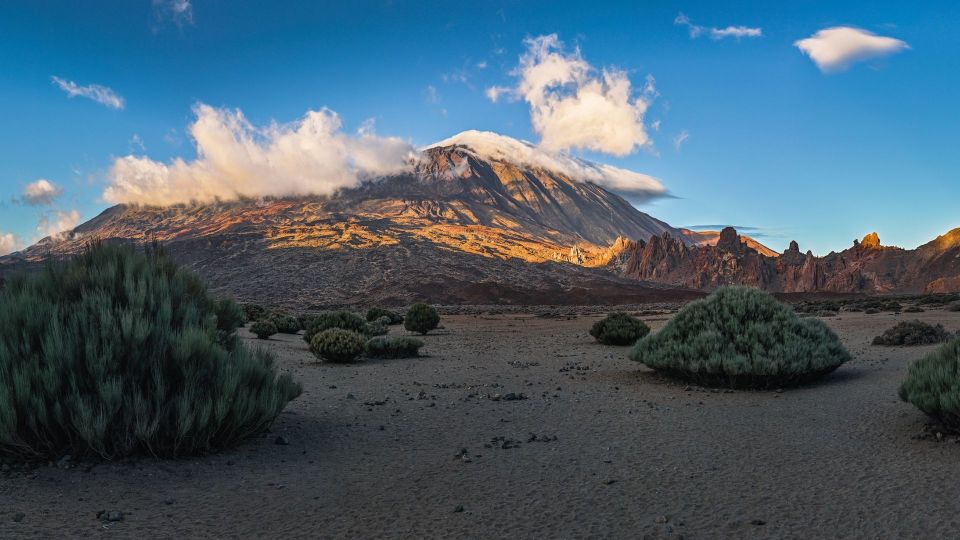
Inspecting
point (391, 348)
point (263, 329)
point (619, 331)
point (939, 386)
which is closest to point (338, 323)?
point (263, 329)

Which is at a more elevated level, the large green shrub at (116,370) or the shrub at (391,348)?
the large green shrub at (116,370)

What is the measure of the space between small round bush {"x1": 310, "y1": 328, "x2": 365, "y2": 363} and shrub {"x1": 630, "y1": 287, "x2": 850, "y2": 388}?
7.62 metres

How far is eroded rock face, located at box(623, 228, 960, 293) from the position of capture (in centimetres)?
11959

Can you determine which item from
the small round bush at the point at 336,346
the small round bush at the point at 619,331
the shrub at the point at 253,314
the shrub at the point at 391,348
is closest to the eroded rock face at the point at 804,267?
the shrub at the point at 253,314

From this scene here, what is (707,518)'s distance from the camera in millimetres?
4875

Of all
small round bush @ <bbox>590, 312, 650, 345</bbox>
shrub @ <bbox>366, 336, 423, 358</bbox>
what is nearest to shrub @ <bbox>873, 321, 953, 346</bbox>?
small round bush @ <bbox>590, 312, 650, 345</bbox>

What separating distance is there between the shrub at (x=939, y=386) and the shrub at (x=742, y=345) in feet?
9.69

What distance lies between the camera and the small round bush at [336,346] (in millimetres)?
16422

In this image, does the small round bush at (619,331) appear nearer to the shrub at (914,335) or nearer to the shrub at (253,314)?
the shrub at (914,335)

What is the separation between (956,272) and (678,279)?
5462 centimetres

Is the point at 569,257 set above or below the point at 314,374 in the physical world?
above

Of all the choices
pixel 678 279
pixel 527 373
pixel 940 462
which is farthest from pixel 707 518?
pixel 678 279

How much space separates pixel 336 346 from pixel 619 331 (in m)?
10.3

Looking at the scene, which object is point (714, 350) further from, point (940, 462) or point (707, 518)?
point (707, 518)
